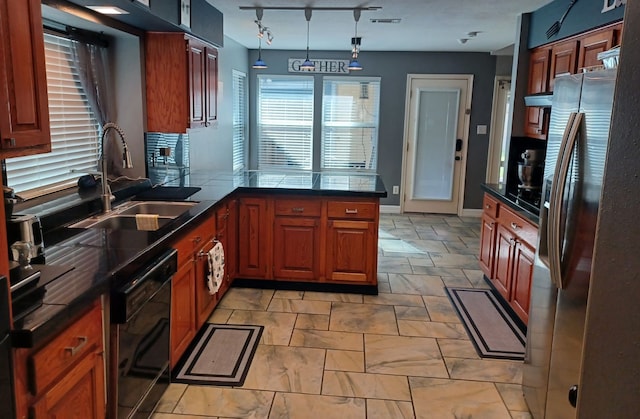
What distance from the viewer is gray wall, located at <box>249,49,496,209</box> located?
22.6 ft

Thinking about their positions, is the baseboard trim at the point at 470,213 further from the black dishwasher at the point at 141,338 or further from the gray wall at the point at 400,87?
the black dishwasher at the point at 141,338

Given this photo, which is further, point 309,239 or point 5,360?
point 309,239

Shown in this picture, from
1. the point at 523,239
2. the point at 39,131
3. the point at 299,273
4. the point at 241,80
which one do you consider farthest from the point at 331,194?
the point at 241,80

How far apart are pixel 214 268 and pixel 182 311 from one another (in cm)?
47

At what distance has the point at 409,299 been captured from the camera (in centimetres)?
400

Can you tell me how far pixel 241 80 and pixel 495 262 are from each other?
425 centimetres

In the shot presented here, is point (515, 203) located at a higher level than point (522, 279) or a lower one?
higher

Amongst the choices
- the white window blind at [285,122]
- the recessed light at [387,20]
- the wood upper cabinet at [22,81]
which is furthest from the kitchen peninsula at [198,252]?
the white window blind at [285,122]

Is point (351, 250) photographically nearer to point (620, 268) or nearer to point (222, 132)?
point (222, 132)

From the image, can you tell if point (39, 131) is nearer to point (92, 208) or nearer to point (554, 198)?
point (92, 208)

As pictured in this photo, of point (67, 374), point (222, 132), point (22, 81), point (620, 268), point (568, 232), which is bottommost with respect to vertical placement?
point (67, 374)

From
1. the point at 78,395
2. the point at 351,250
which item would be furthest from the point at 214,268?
the point at 78,395

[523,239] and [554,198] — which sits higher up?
[554,198]

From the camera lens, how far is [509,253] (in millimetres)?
3689
